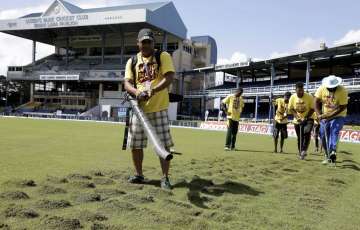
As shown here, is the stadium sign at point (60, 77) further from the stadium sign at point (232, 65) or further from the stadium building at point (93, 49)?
the stadium sign at point (232, 65)

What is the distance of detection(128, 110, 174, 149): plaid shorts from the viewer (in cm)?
557

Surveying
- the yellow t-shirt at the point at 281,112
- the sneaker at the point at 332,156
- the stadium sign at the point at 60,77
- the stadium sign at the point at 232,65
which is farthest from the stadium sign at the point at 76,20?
the sneaker at the point at 332,156

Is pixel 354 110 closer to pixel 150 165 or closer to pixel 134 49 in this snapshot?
pixel 134 49

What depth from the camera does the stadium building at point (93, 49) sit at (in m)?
61.0

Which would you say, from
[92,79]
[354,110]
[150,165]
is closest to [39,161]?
[150,165]

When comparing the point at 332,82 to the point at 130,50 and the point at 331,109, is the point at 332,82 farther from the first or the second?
the point at 130,50

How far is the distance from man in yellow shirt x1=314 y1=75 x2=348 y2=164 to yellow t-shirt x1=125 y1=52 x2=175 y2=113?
15.0ft

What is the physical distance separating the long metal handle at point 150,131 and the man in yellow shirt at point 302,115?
5945 mm

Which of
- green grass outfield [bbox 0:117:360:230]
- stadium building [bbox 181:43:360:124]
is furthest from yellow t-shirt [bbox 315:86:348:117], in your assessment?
stadium building [bbox 181:43:360:124]

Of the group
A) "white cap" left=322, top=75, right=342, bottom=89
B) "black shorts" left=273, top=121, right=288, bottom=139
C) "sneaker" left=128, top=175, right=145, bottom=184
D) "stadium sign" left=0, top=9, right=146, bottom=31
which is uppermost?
"stadium sign" left=0, top=9, right=146, bottom=31

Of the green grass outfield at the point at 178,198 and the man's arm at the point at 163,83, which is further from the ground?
the man's arm at the point at 163,83

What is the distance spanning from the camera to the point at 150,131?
518cm

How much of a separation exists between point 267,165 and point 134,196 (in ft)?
14.6

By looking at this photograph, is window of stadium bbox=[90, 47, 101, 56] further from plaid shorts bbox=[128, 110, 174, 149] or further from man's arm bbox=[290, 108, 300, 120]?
plaid shorts bbox=[128, 110, 174, 149]
